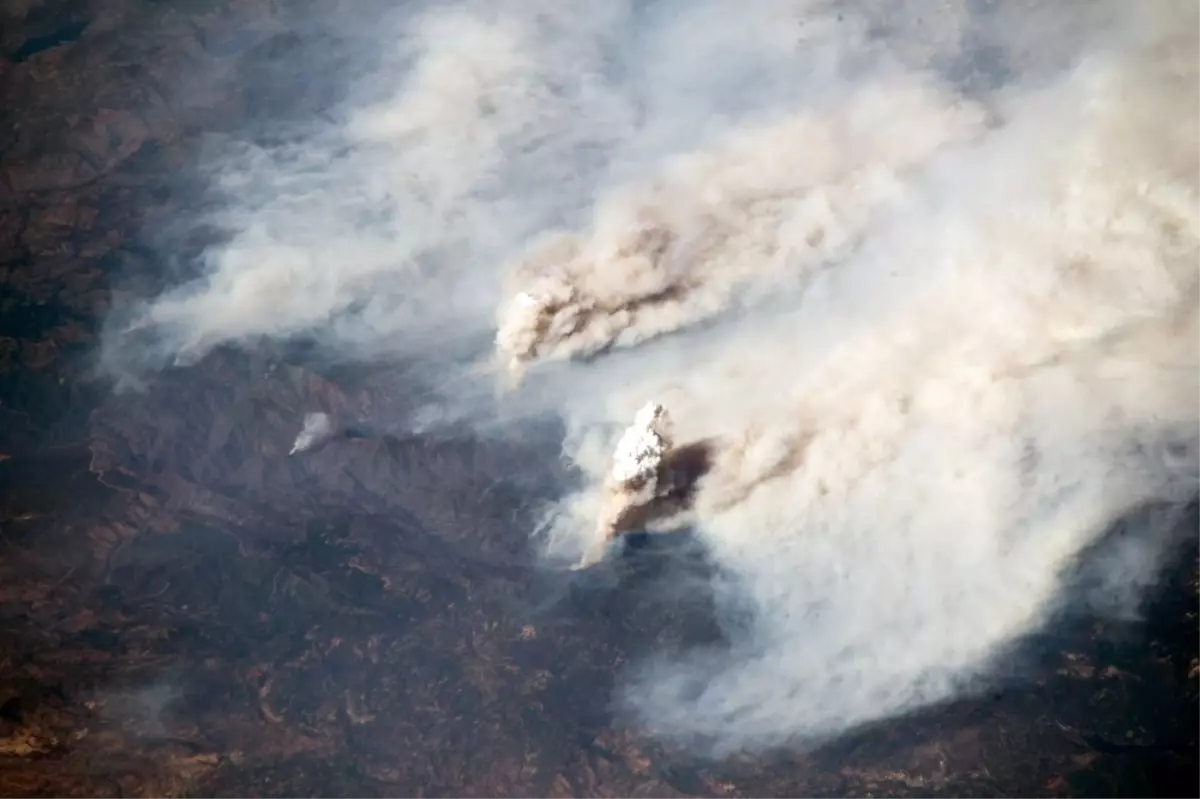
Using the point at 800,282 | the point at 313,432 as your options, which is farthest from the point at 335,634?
the point at 800,282

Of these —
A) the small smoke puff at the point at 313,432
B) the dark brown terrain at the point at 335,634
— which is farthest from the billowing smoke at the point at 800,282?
Result: the small smoke puff at the point at 313,432

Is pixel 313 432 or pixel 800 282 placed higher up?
pixel 800 282

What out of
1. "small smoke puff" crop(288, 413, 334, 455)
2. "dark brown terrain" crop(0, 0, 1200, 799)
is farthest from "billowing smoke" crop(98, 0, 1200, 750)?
"small smoke puff" crop(288, 413, 334, 455)

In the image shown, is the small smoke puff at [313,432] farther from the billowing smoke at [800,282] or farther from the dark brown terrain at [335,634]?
the billowing smoke at [800,282]

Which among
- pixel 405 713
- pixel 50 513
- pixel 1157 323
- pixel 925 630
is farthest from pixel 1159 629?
pixel 50 513

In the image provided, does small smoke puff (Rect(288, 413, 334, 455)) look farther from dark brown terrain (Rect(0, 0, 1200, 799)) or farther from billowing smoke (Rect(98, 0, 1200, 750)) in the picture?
billowing smoke (Rect(98, 0, 1200, 750))

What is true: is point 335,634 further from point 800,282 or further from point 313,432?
point 800,282
